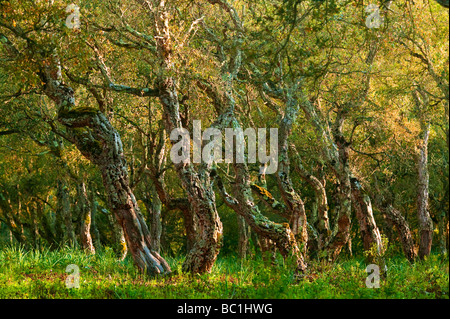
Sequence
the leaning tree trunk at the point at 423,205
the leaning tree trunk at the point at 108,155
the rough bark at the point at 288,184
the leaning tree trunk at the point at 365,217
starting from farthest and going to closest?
the leaning tree trunk at the point at 423,205 → the leaning tree trunk at the point at 365,217 → the rough bark at the point at 288,184 → the leaning tree trunk at the point at 108,155

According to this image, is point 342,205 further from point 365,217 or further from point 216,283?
point 216,283

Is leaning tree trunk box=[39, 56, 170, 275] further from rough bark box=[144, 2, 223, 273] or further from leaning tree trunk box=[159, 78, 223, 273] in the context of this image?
rough bark box=[144, 2, 223, 273]

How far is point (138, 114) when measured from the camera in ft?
72.2

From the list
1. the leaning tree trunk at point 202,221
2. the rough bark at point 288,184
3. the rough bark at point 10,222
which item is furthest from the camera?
the rough bark at point 10,222

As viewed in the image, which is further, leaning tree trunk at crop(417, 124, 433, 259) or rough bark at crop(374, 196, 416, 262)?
leaning tree trunk at crop(417, 124, 433, 259)

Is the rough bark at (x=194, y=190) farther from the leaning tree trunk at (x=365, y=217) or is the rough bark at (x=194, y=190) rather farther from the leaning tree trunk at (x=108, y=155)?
the leaning tree trunk at (x=365, y=217)

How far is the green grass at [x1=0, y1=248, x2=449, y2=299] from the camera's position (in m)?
10.9

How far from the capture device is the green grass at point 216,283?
10859 millimetres

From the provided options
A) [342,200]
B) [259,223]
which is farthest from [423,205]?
[259,223]

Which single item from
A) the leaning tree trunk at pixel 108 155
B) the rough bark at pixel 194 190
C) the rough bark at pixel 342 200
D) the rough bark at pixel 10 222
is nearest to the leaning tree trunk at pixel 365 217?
the rough bark at pixel 342 200

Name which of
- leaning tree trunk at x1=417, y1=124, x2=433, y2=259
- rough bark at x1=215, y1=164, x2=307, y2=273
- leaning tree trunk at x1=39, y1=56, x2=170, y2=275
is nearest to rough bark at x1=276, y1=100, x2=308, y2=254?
rough bark at x1=215, y1=164, x2=307, y2=273

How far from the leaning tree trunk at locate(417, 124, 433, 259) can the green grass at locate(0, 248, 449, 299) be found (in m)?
6.68

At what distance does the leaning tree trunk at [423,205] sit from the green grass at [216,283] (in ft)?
21.9

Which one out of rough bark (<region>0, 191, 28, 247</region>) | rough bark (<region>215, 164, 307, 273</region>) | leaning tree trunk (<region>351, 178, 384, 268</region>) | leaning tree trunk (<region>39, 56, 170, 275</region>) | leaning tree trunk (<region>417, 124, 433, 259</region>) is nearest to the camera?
leaning tree trunk (<region>39, 56, 170, 275</region>)
